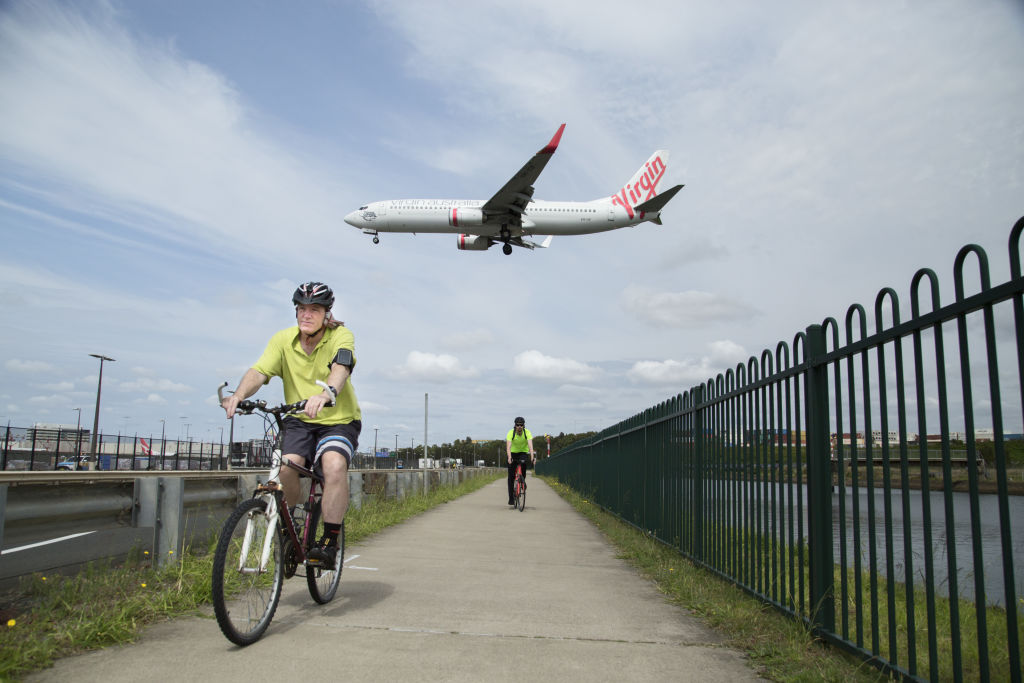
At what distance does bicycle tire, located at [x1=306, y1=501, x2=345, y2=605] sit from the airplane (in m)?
22.4

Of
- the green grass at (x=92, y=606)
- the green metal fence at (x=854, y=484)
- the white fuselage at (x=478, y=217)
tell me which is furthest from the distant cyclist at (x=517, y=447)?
the white fuselage at (x=478, y=217)

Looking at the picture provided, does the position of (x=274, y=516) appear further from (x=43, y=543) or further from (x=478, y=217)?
(x=478, y=217)

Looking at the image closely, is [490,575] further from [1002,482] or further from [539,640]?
[1002,482]

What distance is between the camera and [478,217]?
101ft

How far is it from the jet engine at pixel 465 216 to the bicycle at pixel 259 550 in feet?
87.5

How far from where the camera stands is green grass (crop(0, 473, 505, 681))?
3741 mm

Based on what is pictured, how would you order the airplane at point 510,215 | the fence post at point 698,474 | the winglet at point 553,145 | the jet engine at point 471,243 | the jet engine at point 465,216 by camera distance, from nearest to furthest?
1. the fence post at point 698,474
2. the winglet at point 553,145
3. the airplane at point 510,215
4. the jet engine at point 465,216
5. the jet engine at point 471,243

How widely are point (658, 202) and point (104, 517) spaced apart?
103 ft

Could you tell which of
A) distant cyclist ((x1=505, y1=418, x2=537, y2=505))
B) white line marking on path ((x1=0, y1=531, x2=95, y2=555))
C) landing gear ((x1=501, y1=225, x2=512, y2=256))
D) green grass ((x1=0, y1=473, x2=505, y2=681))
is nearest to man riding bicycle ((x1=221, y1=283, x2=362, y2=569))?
green grass ((x1=0, y1=473, x2=505, y2=681))

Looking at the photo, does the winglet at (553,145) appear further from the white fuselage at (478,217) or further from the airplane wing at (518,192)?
the white fuselage at (478,217)

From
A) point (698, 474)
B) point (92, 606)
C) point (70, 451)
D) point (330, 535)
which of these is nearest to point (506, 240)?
point (698, 474)

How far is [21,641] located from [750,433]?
14.9 ft

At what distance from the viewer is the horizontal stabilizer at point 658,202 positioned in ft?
107

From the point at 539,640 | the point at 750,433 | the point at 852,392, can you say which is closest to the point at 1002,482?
the point at 852,392
